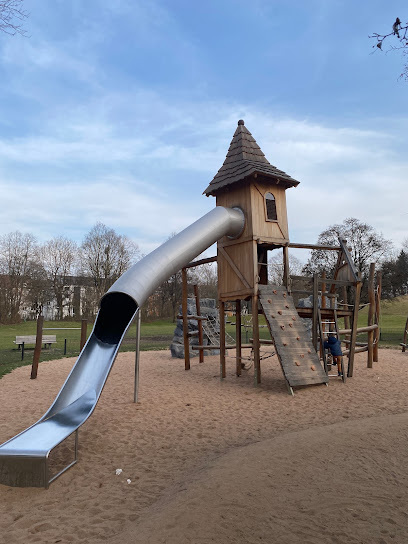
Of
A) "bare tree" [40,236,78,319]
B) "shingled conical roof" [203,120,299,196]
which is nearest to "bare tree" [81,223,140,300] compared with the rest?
"bare tree" [40,236,78,319]

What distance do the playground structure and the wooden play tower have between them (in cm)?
2

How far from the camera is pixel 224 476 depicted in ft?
14.1

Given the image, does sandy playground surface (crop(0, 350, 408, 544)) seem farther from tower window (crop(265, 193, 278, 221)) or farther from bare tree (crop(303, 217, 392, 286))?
bare tree (crop(303, 217, 392, 286))

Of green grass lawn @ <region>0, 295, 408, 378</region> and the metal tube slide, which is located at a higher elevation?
the metal tube slide

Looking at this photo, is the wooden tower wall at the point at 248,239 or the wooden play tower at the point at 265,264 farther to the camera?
the wooden tower wall at the point at 248,239

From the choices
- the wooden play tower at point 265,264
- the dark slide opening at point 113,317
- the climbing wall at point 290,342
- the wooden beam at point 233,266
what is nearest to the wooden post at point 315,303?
the wooden play tower at point 265,264

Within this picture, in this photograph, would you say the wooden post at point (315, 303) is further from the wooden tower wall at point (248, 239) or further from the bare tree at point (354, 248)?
the bare tree at point (354, 248)

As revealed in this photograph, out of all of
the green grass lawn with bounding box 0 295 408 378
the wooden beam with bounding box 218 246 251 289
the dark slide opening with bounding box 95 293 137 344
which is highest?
the wooden beam with bounding box 218 246 251 289

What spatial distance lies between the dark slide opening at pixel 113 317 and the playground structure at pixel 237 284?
0.06 ft

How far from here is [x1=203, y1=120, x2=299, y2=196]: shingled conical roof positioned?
10672 mm

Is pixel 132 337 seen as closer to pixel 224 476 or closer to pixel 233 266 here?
pixel 233 266

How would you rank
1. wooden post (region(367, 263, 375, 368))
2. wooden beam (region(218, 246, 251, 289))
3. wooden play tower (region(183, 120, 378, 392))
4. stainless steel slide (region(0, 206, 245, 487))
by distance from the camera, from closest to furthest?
stainless steel slide (region(0, 206, 245, 487)), wooden play tower (region(183, 120, 378, 392)), wooden beam (region(218, 246, 251, 289)), wooden post (region(367, 263, 375, 368))

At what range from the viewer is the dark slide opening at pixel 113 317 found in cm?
774

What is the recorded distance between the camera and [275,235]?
35.9ft
